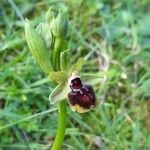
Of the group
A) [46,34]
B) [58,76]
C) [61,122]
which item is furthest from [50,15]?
[61,122]

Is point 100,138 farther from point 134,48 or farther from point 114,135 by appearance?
point 134,48

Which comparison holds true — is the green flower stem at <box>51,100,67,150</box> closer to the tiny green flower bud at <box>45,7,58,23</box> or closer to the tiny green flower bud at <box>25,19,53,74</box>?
the tiny green flower bud at <box>25,19,53,74</box>

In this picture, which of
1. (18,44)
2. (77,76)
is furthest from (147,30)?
(77,76)

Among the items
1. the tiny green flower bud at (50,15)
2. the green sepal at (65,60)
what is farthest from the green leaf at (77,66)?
the tiny green flower bud at (50,15)

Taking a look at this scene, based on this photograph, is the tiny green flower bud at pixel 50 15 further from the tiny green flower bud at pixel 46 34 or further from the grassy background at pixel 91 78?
the grassy background at pixel 91 78

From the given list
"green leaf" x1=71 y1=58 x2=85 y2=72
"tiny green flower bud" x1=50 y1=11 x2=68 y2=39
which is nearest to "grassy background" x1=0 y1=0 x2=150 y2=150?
"green leaf" x1=71 y1=58 x2=85 y2=72

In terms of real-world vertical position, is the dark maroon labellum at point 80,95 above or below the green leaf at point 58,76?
below
